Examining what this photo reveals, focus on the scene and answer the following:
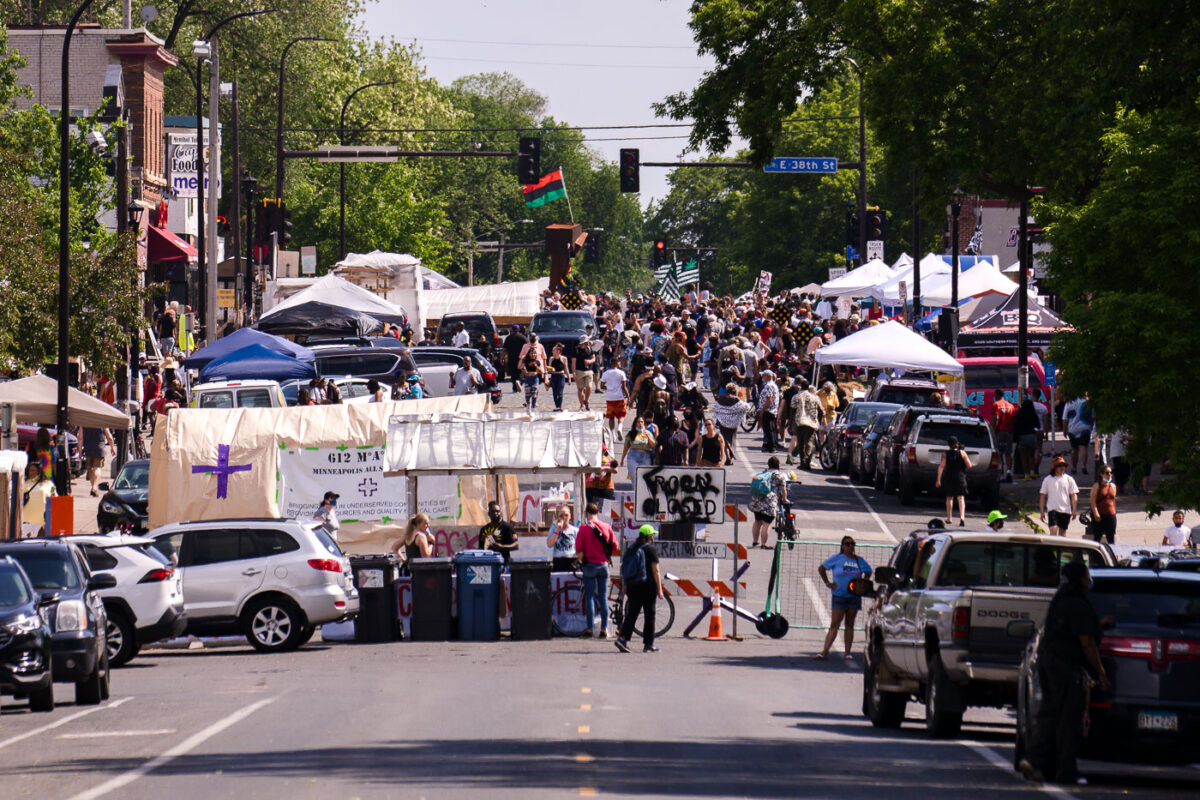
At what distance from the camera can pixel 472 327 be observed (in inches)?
2361

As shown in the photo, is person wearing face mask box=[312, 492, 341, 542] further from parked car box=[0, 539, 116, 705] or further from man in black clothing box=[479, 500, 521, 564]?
parked car box=[0, 539, 116, 705]

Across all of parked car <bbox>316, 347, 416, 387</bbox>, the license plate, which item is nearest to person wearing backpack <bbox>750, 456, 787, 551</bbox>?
parked car <bbox>316, 347, 416, 387</bbox>

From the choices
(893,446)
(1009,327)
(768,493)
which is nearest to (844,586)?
(768,493)

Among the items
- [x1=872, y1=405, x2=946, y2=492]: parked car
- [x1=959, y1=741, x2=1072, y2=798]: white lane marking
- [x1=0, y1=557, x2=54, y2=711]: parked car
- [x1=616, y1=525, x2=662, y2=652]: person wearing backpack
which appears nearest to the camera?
[x1=959, y1=741, x2=1072, y2=798]: white lane marking

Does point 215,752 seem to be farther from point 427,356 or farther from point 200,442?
point 427,356

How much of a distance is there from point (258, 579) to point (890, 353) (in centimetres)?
1878

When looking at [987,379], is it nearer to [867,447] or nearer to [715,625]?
[867,447]

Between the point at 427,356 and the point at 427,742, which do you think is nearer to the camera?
the point at 427,742

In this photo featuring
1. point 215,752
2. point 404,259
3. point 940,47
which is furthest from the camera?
point 404,259

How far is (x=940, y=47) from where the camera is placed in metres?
34.9

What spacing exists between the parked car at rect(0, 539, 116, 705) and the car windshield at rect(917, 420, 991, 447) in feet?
61.9

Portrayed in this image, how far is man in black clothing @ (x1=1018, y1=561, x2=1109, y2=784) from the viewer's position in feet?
40.5

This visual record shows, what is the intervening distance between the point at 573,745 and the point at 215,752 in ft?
8.79

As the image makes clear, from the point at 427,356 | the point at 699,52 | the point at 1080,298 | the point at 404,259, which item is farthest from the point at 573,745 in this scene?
the point at 404,259
